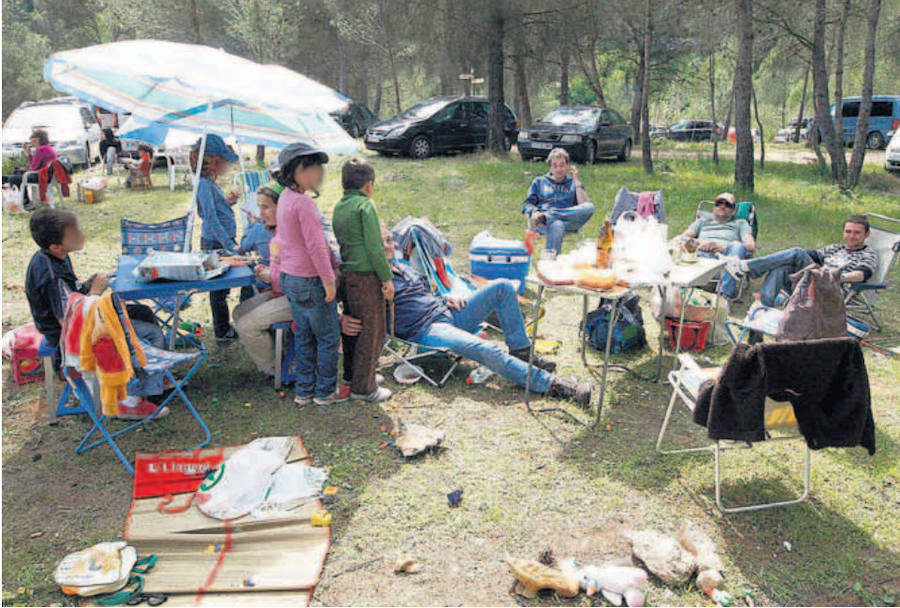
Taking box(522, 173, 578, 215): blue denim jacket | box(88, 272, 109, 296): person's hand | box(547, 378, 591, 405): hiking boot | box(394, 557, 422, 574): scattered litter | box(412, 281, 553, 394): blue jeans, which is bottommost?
box(394, 557, 422, 574): scattered litter

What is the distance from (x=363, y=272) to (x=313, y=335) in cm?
56

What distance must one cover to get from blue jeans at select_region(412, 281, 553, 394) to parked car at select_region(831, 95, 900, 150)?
64.2 feet

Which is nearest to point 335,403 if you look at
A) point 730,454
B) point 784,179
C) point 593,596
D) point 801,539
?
point 593,596

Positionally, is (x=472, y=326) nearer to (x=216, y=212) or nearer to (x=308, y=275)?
(x=308, y=275)

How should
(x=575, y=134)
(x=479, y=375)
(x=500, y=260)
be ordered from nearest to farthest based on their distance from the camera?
(x=479, y=375), (x=500, y=260), (x=575, y=134)

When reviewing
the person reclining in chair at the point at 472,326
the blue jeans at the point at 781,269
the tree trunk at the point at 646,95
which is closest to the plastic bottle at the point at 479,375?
the person reclining in chair at the point at 472,326

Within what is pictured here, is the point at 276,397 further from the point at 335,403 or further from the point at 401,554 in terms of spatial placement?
the point at 401,554

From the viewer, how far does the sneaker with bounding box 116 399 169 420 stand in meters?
3.88

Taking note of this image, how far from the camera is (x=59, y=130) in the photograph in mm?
14102

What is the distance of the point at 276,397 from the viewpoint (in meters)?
4.28

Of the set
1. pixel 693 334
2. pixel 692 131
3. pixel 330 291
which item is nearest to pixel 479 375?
pixel 330 291

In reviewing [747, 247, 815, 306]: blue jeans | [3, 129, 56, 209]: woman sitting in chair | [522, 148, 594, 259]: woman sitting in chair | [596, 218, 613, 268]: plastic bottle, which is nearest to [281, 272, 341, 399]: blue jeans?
[596, 218, 613, 268]: plastic bottle

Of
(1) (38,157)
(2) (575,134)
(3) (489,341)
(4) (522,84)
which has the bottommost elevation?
(3) (489,341)

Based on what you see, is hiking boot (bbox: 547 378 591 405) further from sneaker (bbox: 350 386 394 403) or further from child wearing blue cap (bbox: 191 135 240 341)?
child wearing blue cap (bbox: 191 135 240 341)
